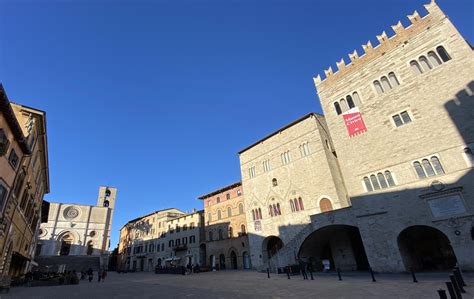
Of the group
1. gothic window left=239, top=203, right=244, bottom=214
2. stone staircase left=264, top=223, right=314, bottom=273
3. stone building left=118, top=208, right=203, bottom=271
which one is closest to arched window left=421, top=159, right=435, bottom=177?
stone staircase left=264, top=223, right=314, bottom=273

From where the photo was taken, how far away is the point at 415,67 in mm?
18656

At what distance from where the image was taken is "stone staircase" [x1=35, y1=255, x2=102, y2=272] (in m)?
45.9

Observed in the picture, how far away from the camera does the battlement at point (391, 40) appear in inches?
727

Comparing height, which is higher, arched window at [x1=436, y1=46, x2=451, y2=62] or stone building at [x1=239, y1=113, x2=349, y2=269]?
arched window at [x1=436, y1=46, x2=451, y2=62]

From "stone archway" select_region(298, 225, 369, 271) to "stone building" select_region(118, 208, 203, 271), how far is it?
23734mm

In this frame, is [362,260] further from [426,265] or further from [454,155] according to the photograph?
[454,155]

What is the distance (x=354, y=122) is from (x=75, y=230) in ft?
202

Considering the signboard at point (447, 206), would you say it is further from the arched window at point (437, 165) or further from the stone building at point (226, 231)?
the stone building at point (226, 231)

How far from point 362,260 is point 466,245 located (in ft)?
31.9

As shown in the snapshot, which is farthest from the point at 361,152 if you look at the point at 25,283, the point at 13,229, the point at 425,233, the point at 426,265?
the point at 25,283

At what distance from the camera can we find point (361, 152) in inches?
788

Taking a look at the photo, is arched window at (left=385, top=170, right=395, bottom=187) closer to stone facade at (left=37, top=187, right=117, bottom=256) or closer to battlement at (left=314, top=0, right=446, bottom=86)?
battlement at (left=314, top=0, right=446, bottom=86)

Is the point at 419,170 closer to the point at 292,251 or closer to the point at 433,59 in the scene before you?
the point at 433,59

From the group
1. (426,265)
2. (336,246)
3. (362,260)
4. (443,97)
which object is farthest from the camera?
(336,246)
